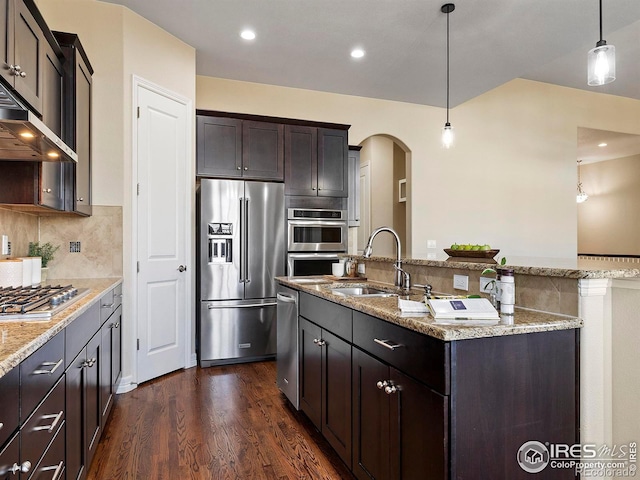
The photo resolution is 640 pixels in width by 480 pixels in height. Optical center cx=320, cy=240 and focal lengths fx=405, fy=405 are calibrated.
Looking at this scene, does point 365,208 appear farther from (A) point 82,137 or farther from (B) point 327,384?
(B) point 327,384

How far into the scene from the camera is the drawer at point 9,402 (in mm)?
926

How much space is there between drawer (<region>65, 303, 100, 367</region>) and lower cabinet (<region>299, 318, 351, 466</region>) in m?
1.17

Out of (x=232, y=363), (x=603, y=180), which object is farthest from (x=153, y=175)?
(x=603, y=180)

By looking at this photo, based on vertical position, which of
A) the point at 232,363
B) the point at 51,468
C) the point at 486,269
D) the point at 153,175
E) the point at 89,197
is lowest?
the point at 232,363

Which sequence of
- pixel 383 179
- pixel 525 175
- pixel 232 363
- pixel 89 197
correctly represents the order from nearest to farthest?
pixel 89 197
pixel 232 363
pixel 525 175
pixel 383 179

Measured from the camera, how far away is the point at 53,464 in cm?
131

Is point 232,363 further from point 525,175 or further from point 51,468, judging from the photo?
point 525,175

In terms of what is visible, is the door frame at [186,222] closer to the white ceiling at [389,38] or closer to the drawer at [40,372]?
the white ceiling at [389,38]

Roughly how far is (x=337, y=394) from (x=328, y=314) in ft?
1.35

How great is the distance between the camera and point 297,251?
4277 mm

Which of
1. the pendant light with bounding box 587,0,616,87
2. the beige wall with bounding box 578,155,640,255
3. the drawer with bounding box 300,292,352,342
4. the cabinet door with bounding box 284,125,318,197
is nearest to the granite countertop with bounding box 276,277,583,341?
the drawer with bounding box 300,292,352,342

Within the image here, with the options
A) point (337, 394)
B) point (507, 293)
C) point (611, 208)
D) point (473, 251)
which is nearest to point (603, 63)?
point (473, 251)

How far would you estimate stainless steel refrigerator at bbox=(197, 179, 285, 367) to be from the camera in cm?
385

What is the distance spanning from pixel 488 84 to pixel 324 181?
2.26m
